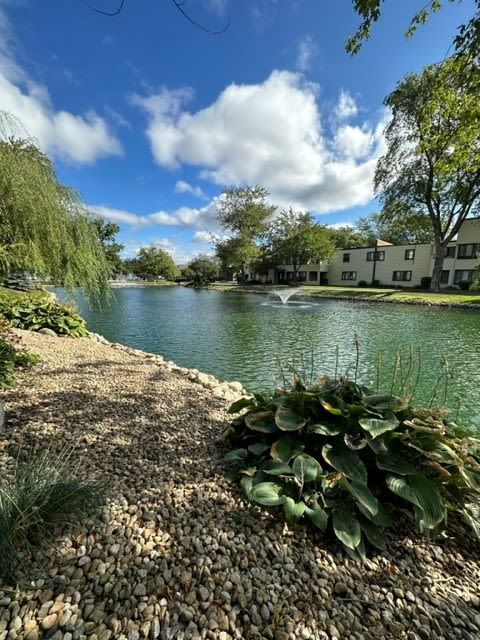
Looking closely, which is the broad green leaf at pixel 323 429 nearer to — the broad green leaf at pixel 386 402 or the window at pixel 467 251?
the broad green leaf at pixel 386 402

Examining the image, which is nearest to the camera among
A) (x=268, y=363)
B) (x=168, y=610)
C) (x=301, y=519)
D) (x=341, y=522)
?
(x=168, y=610)

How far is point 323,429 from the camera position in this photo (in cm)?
189

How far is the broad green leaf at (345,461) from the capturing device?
5.54 feet

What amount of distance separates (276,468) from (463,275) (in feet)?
94.8

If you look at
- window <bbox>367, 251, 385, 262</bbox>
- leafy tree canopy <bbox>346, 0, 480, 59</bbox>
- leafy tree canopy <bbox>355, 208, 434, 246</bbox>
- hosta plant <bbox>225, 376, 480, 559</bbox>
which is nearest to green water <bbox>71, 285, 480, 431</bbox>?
hosta plant <bbox>225, 376, 480, 559</bbox>

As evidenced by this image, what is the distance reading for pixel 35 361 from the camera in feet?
13.1

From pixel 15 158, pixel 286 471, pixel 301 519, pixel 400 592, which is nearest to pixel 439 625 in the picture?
pixel 400 592

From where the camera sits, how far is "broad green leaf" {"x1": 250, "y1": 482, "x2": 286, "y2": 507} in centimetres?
163

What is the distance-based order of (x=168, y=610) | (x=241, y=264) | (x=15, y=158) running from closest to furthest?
(x=168, y=610) < (x=15, y=158) < (x=241, y=264)

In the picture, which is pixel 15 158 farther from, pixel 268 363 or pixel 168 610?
pixel 268 363

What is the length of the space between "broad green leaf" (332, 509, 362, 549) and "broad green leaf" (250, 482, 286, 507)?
0.30 m

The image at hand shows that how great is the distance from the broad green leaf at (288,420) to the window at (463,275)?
1094 inches

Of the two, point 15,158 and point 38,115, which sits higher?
point 38,115

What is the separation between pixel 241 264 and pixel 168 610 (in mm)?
33431
